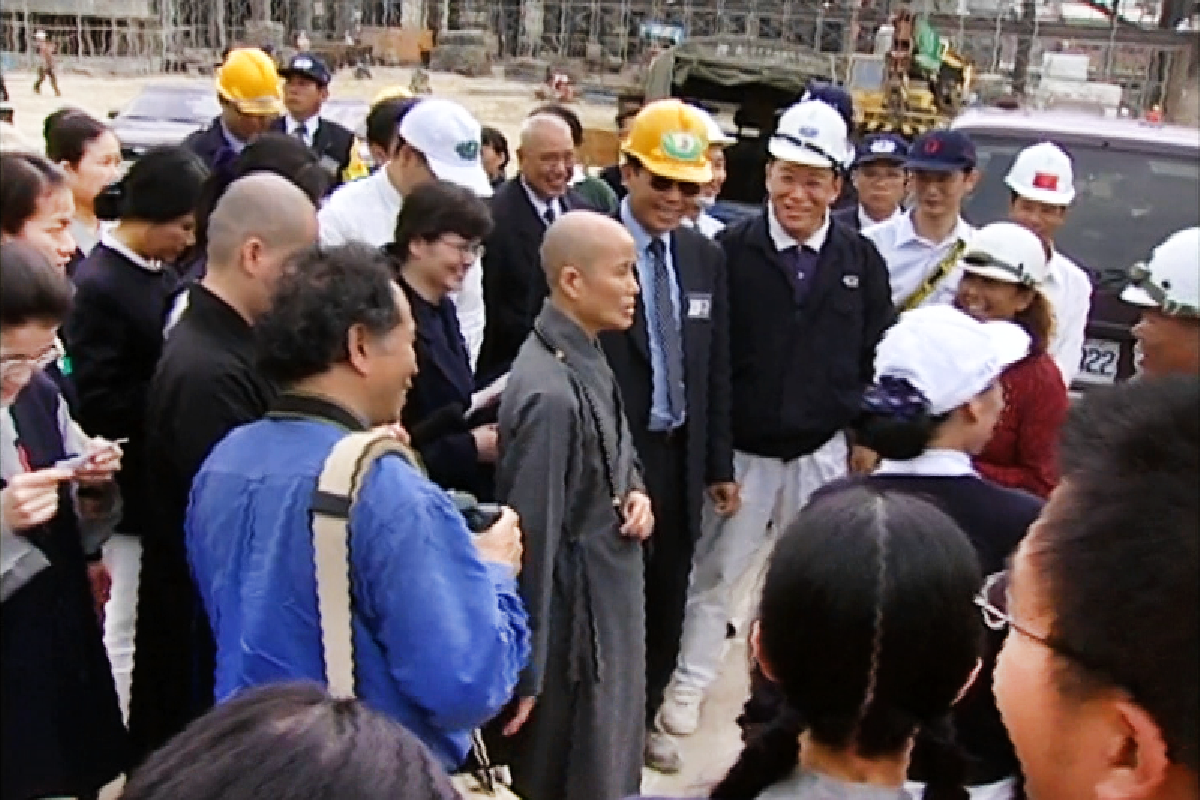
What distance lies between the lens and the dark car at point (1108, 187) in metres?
6.03

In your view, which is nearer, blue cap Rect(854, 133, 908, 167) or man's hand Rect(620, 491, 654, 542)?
man's hand Rect(620, 491, 654, 542)

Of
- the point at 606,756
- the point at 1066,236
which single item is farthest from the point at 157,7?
the point at 606,756

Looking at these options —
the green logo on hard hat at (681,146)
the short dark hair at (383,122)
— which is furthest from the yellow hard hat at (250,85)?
the green logo on hard hat at (681,146)

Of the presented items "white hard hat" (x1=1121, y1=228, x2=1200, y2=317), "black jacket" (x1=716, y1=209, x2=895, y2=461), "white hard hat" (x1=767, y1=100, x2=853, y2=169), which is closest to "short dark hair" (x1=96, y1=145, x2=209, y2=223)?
"black jacket" (x1=716, y1=209, x2=895, y2=461)

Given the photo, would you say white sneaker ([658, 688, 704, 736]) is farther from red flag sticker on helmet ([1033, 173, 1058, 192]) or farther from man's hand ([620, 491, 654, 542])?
red flag sticker on helmet ([1033, 173, 1058, 192])

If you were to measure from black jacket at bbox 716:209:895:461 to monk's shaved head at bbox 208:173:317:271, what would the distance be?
1736mm

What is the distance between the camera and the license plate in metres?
5.46

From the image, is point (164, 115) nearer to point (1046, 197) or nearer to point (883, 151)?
point (883, 151)

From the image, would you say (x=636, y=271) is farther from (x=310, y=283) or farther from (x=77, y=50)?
(x=77, y=50)

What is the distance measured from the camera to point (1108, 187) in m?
6.25

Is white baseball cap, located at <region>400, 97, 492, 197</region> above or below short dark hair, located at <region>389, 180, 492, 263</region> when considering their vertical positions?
above

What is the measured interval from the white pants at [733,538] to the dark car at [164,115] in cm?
855

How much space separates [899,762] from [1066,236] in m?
5.07

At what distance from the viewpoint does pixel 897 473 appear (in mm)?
2496
